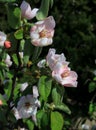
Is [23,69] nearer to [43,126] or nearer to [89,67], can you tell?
[43,126]

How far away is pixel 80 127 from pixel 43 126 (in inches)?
98.5

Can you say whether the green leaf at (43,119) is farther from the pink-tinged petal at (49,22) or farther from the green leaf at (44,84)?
the pink-tinged petal at (49,22)

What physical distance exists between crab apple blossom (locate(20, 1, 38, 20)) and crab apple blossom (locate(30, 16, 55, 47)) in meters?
0.06

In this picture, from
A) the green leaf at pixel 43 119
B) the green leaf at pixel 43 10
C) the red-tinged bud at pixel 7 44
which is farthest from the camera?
the green leaf at pixel 43 119

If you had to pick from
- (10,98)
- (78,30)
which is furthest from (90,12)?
(10,98)

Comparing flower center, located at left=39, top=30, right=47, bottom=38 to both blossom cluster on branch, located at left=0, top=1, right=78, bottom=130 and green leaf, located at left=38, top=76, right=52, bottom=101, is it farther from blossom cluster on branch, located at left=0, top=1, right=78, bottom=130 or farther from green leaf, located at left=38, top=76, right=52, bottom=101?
green leaf, located at left=38, top=76, right=52, bottom=101

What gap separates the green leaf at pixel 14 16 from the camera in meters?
2.31

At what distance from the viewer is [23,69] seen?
2.59 m

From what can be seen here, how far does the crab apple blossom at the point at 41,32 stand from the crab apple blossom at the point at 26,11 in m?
0.06

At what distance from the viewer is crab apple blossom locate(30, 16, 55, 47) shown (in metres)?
2.31

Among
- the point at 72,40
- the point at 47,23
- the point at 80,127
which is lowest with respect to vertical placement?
the point at 80,127

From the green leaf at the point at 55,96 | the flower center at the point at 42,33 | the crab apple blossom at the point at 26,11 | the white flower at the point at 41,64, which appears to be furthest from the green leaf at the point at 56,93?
the crab apple blossom at the point at 26,11

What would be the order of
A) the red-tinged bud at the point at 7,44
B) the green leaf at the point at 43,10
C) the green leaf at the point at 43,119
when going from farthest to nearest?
the green leaf at the point at 43,119 < the red-tinged bud at the point at 7,44 < the green leaf at the point at 43,10

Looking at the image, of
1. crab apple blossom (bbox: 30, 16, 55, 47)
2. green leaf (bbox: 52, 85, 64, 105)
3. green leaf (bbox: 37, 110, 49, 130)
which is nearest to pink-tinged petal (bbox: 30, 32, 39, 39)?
crab apple blossom (bbox: 30, 16, 55, 47)
